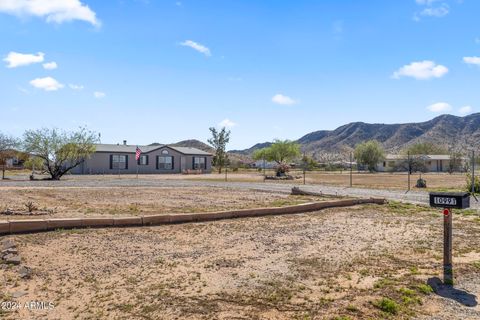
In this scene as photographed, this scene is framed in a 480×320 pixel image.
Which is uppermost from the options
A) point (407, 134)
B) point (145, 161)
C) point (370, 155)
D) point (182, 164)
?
point (407, 134)

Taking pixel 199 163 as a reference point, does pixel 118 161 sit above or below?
above

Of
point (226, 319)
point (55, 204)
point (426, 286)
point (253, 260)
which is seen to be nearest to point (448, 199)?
point (426, 286)

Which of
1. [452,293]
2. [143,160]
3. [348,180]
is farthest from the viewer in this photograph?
[143,160]

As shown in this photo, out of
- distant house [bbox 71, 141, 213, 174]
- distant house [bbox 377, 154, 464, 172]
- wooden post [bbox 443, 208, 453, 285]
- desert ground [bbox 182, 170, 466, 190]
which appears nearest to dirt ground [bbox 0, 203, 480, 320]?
wooden post [bbox 443, 208, 453, 285]

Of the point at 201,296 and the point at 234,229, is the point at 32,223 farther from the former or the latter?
the point at 201,296

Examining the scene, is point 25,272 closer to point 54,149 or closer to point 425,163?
point 54,149

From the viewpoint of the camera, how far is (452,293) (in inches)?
211

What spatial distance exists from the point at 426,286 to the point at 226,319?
292 centimetres

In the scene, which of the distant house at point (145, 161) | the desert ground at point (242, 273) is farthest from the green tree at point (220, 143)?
the desert ground at point (242, 273)

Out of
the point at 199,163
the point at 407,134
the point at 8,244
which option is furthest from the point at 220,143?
the point at 407,134

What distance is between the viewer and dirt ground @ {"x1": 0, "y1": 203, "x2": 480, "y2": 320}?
4.75 m

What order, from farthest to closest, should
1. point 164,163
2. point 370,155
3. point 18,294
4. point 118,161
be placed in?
point 370,155 → point 164,163 → point 118,161 → point 18,294

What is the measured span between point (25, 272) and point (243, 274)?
3174mm

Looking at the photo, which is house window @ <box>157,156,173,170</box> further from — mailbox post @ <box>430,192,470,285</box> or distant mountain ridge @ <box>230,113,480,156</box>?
distant mountain ridge @ <box>230,113,480,156</box>
